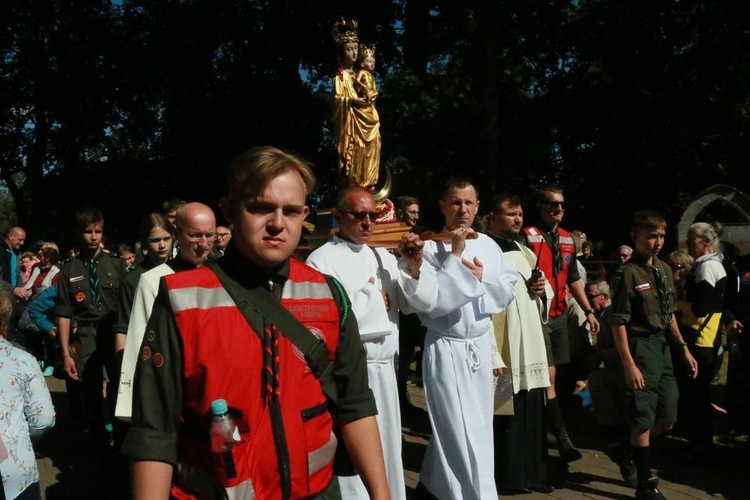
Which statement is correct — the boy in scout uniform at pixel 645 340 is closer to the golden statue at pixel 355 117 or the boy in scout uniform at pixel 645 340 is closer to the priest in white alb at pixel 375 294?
the priest in white alb at pixel 375 294

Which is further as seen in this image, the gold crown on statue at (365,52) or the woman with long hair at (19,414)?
the gold crown on statue at (365,52)

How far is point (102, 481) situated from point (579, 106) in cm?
1654

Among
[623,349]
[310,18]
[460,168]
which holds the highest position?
[310,18]

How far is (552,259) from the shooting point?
6.02 metres

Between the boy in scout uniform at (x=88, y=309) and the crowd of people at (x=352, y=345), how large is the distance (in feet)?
0.05

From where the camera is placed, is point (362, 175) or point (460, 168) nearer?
point (362, 175)

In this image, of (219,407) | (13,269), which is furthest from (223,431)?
(13,269)

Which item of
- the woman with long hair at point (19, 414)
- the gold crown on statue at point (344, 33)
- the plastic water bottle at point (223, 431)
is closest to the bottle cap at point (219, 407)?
the plastic water bottle at point (223, 431)

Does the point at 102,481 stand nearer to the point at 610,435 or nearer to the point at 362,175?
the point at 362,175

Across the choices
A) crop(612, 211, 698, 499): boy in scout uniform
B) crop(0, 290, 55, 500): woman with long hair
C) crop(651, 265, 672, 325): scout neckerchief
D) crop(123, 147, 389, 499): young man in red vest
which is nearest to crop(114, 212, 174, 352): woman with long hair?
crop(0, 290, 55, 500): woman with long hair

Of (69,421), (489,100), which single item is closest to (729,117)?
(489,100)

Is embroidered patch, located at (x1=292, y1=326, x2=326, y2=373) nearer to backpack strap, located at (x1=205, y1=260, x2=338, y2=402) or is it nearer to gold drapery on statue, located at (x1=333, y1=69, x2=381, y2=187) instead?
backpack strap, located at (x1=205, y1=260, x2=338, y2=402)

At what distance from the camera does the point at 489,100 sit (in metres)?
14.9

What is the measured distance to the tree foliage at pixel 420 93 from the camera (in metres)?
15.4
